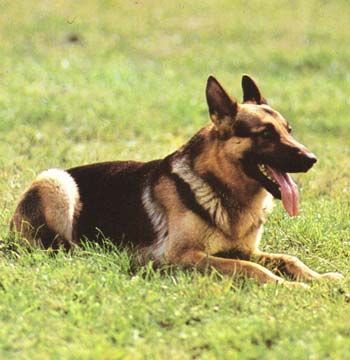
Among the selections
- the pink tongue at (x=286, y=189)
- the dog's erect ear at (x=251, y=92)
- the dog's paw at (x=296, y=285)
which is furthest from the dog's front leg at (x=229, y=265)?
the dog's erect ear at (x=251, y=92)

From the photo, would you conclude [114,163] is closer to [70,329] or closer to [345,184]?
[70,329]

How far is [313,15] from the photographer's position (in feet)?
65.4

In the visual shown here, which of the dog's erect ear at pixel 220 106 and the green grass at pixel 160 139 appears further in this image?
the dog's erect ear at pixel 220 106

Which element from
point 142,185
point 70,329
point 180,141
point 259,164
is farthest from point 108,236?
point 180,141

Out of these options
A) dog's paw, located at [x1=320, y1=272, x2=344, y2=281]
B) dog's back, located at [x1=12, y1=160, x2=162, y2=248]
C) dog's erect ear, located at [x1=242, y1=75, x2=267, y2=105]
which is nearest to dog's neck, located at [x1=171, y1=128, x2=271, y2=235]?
dog's back, located at [x1=12, y1=160, x2=162, y2=248]

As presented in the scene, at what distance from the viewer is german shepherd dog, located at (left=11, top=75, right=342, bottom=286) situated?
5973mm

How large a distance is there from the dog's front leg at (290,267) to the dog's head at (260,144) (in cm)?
34

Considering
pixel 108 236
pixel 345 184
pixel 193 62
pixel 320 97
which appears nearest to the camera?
pixel 108 236

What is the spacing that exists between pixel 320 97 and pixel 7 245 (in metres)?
7.72

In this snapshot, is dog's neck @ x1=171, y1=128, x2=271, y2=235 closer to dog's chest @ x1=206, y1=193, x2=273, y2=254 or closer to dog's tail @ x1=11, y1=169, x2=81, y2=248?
dog's chest @ x1=206, y1=193, x2=273, y2=254

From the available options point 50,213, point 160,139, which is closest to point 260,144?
point 50,213

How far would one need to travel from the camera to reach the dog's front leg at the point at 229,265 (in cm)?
573

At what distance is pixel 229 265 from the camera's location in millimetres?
5871

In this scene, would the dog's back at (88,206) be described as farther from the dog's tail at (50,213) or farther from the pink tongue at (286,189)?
the pink tongue at (286,189)
